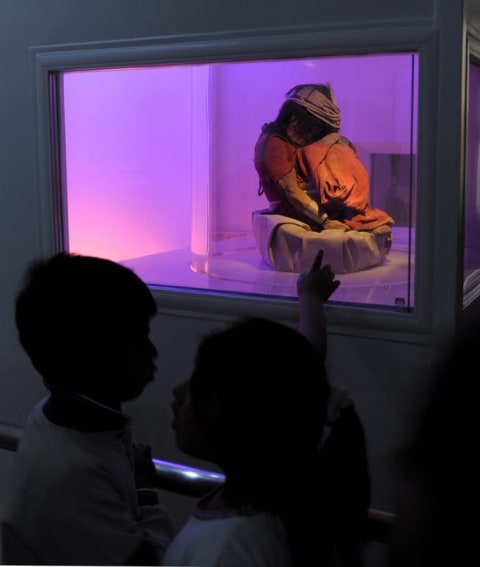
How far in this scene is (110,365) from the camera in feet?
3.88

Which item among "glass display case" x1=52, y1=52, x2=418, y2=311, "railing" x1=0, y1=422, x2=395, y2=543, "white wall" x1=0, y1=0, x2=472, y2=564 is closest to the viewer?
"railing" x1=0, y1=422, x2=395, y2=543

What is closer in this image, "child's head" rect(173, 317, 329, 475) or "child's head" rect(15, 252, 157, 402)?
"child's head" rect(173, 317, 329, 475)

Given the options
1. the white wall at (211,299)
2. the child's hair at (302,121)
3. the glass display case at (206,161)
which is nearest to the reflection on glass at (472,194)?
the glass display case at (206,161)

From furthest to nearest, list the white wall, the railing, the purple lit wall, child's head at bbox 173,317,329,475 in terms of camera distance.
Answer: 1. the purple lit wall
2. the white wall
3. the railing
4. child's head at bbox 173,317,329,475

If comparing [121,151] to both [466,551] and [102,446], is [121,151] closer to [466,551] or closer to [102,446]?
[102,446]

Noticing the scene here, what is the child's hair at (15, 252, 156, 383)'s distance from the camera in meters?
1.17

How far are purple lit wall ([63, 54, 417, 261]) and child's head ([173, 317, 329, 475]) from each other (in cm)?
98

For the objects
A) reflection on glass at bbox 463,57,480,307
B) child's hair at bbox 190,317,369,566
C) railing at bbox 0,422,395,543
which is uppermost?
reflection on glass at bbox 463,57,480,307

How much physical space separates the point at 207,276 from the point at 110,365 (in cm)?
93

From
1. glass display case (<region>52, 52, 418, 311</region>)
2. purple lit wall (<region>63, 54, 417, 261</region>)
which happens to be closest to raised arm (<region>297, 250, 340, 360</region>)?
glass display case (<region>52, 52, 418, 311</region>)

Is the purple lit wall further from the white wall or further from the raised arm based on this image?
the raised arm

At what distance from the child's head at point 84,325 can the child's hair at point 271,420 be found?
25 cm

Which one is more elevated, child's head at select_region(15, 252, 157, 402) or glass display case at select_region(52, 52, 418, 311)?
glass display case at select_region(52, 52, 418, 311)

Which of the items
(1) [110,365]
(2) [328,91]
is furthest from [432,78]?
(1) [110,365]
